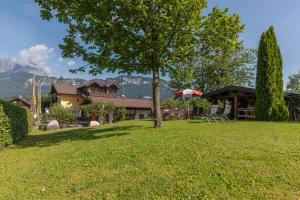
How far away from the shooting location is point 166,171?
648 cm

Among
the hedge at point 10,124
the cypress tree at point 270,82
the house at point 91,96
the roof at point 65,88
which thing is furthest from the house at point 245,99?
the roof at point 65,88

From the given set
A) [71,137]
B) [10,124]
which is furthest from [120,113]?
[10,124]

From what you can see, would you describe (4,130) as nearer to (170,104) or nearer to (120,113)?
(170,104)

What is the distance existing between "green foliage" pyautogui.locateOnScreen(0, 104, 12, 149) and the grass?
286 centimetres

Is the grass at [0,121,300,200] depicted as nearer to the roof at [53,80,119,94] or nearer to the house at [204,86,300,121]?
the house at [204,86,300,121]

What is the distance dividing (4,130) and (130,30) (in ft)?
24.0

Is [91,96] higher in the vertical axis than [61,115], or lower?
higher

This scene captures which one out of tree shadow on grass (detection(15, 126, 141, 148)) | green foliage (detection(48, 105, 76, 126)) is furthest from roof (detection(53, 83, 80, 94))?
tree shadow on grass (detection(15, 126, 141, 148))

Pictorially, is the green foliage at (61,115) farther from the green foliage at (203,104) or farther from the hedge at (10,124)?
the hedge at (10,124)

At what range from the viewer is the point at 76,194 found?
6.02m

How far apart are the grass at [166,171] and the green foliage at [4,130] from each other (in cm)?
286

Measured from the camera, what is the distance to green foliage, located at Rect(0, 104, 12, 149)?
38.4 feet

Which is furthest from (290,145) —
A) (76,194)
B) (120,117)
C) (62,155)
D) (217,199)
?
(120,117)

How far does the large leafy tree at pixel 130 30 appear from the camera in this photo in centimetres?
1153
